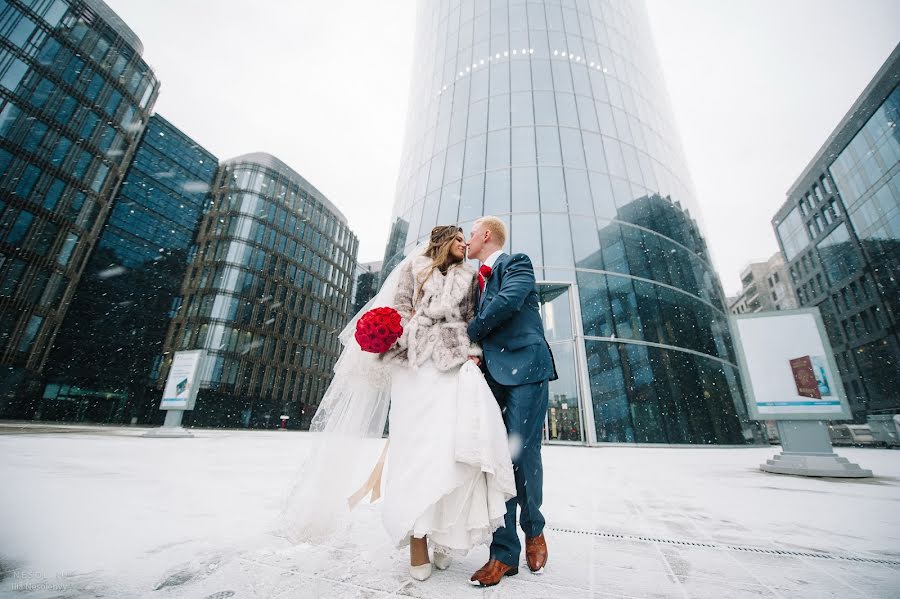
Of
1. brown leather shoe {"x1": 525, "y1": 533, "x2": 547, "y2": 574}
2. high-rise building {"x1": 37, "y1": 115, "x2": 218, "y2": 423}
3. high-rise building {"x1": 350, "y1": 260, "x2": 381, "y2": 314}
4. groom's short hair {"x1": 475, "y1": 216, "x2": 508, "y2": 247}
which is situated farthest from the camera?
high-rise building {"x1": 350, "y1": 260, "x2": 381, "y2": 314}

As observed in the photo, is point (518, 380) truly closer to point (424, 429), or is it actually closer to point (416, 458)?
point (424, 429)

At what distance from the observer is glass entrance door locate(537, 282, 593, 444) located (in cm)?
1140

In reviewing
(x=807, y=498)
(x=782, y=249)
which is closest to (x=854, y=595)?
(x=807, y=498)

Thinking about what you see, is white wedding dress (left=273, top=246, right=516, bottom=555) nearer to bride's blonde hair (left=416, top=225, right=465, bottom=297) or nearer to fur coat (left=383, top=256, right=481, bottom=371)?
fur coat (left=383, top=256, right=481, bottom=371)

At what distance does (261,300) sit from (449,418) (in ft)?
134

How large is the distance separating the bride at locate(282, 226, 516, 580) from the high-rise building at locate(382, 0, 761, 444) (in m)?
10.3

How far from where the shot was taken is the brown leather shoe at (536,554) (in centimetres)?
188

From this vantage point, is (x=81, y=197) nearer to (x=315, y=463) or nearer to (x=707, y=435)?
(x=315, y=463)

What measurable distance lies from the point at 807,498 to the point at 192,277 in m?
44.1

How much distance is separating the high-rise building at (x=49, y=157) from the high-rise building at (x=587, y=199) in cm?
2433

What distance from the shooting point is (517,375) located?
2.06m

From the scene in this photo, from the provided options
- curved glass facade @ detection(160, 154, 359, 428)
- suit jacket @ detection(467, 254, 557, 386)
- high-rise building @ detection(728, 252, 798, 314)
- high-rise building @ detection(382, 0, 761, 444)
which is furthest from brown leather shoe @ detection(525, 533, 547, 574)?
high-rise building @ detection(728, 252, 798, 314)

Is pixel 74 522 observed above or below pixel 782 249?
below

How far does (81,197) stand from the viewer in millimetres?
26969
